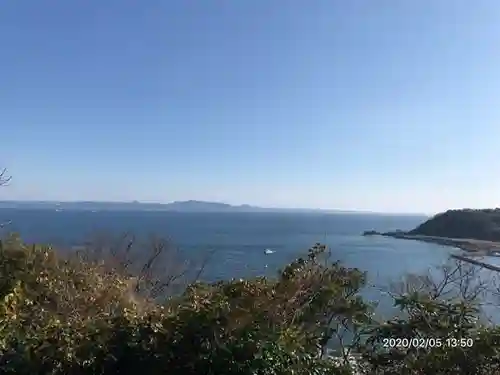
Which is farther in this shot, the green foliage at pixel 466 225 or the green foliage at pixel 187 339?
the green foliage at pixel 466 225

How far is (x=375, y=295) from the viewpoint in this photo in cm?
1498

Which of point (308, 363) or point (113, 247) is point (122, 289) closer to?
point (308, 363)

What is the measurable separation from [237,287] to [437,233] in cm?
4837

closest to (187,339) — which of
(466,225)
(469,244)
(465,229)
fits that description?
(469,244)

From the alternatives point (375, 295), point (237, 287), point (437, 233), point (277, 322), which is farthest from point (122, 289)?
point (437, 233)
